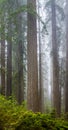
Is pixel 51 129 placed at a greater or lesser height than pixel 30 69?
lesser

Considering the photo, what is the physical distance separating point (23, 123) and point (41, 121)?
42cm

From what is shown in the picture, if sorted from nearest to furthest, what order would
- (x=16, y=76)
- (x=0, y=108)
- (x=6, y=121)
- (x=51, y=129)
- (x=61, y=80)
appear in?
(x=51, y=129)
(x=6, y=121)
(x=0, y=108)
(x=16, y=76)
(x=61, y=80)

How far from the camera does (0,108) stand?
7395 mm

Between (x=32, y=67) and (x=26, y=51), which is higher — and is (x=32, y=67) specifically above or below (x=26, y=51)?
below

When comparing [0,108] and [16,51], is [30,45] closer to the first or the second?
[0,108]

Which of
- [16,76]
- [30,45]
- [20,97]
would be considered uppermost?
[30,45]

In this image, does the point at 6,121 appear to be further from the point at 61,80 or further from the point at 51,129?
the point at 61,80

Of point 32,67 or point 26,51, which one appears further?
point 26,51

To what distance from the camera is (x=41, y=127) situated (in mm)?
5504

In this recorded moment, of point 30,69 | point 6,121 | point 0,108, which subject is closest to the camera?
point 6,121

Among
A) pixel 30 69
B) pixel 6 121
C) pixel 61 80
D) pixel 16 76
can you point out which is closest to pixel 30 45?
pixel 30 69

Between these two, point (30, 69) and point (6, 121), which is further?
point (30, 69)

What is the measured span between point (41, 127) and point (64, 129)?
0.53m

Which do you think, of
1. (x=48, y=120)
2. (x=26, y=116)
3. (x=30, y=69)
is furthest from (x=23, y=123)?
(x=30, y=69)
